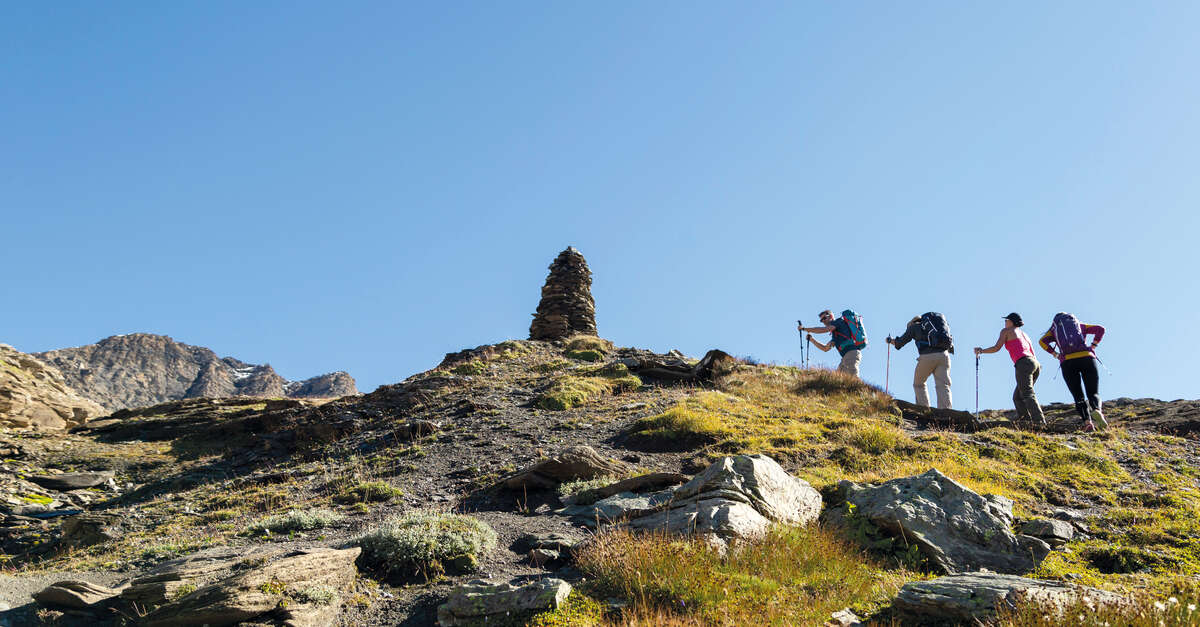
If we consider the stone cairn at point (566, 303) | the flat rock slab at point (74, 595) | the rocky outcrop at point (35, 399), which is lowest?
the flat rock slab at point (74, 595)

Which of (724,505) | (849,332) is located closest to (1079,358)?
(849,332)

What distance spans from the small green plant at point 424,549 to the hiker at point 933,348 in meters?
11.9

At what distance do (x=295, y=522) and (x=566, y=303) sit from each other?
25.0 meters

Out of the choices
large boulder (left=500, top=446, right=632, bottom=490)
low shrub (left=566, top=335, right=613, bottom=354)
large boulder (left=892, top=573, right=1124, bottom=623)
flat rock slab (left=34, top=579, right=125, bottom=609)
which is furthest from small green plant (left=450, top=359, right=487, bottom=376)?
large boulder (left=892, top=573, right=1124, bottom=623)

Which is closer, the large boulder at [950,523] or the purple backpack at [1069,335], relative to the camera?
the large boulder at [950,523]

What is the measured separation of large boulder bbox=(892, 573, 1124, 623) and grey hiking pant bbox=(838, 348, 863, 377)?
13318 millimetres

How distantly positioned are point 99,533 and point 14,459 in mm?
9418

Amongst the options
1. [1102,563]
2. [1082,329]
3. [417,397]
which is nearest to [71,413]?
[417,397]

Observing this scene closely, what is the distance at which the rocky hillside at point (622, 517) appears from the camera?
6211 millimetres

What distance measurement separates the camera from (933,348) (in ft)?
52.4

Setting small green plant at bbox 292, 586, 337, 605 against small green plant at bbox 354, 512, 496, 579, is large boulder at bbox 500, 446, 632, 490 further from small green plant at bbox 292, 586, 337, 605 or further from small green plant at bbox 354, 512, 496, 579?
small green plant at bbox 292, 586, 337, 605

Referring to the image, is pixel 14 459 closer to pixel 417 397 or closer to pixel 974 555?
pixel 417 397

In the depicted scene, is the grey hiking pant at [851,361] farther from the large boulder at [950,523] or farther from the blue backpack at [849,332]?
the large boulder at [950,523]

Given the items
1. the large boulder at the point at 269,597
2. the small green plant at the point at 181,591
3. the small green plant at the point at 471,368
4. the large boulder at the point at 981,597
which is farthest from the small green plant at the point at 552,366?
the large boulder at the point at 981,597
